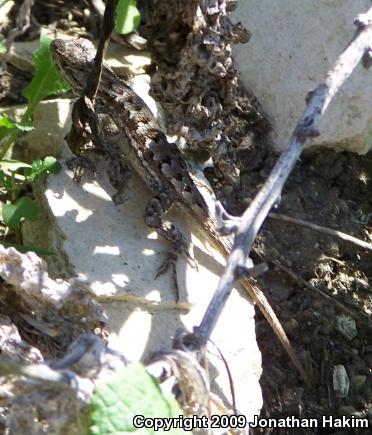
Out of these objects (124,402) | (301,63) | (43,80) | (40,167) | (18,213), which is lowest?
(18,213)

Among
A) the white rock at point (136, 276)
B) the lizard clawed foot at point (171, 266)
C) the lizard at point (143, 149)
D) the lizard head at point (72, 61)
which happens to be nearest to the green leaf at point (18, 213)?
the white rock at point (136, 276)

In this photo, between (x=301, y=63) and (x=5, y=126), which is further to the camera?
(x=301, y=63)

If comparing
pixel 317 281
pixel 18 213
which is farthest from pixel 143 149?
pixel 317 281

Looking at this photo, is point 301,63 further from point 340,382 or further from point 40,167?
point 340,382

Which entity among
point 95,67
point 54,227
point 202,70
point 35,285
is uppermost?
point 202,70

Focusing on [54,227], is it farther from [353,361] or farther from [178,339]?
[353,361]

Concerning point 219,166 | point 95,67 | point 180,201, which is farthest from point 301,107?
point 95,67

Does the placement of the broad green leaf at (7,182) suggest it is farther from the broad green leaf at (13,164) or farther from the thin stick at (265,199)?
the thin stick at (265,199)
